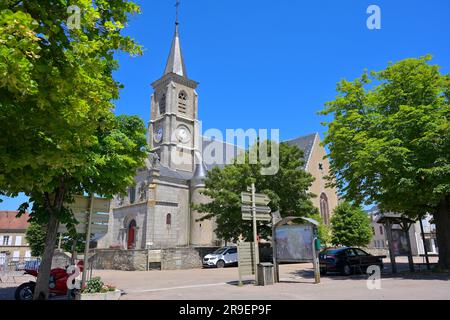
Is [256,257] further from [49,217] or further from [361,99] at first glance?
[361,99]

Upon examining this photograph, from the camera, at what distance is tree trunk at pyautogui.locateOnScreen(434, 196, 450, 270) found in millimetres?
16000

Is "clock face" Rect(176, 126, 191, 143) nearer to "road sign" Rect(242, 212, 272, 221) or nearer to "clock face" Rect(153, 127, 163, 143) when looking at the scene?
"clock face" Rect(153, 127, 163, 143)

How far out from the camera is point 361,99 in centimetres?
1739

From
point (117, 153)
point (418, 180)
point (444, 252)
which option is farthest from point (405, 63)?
point (117, 153)

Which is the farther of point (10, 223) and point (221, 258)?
point (10, 223)

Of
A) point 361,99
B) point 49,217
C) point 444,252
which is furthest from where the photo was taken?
point 361,99

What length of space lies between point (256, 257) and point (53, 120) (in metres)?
10.1

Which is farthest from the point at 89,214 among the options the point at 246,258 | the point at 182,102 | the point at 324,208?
the point at 324,208

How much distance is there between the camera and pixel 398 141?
1396 centimetres

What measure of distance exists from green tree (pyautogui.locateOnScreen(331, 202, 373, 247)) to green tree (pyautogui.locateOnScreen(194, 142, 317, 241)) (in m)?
14.6

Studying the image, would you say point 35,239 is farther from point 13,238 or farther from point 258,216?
point 258,216

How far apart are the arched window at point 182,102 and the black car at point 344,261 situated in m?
37.8

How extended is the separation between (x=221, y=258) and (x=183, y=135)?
2731 cm

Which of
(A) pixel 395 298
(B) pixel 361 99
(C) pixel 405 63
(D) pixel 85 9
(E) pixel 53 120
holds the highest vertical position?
(C) pixel 405 63
